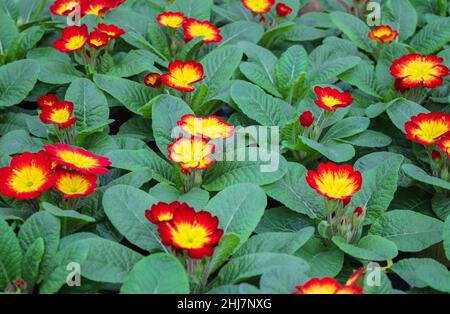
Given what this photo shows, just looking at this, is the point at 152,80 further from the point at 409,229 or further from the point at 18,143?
the point at 409,229

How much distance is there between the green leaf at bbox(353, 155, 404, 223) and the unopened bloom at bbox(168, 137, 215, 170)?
416 millimetres

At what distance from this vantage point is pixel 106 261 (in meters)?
1.58

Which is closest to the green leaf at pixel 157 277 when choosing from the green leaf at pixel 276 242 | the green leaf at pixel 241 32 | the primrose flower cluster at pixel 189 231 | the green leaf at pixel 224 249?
the primrose flower cluster at pixel 189 231

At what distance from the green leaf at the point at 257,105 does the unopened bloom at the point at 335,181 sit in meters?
0.43

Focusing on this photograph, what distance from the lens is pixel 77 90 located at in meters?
2.13

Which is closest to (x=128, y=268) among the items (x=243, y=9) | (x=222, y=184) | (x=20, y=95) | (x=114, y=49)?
(x=222, y=184)

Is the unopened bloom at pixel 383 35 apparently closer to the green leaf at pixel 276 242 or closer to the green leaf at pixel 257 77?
the green leaf at pixel 257 77

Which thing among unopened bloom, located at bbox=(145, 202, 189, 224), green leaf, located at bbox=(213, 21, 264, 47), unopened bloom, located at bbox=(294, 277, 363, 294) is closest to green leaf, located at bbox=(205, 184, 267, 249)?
unopened bloom, located at bbox=(145, 202, 189, 224)

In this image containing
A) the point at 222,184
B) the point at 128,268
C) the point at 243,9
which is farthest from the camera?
the point at 243,9

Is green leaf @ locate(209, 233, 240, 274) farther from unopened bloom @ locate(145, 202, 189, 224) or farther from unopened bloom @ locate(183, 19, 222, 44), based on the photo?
unopened bloom @ locate(183, 19, 222, 44)

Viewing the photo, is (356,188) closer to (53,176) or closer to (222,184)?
(222,184)

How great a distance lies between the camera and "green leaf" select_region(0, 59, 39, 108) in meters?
2.21

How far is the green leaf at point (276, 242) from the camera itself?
64.9 inches

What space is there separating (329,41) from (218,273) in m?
1.28
